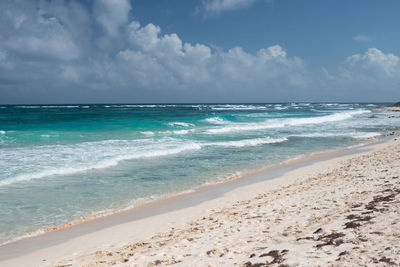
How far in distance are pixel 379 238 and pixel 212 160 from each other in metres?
10.6

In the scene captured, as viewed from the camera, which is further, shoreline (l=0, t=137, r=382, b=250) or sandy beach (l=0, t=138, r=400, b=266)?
shoreline (l=0, t=137, r=382, b=250)

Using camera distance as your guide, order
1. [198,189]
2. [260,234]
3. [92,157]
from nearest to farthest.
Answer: [260,234] < [198,189] < [92,157]

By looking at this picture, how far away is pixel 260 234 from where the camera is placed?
17.3 ft

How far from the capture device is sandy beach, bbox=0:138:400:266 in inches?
164

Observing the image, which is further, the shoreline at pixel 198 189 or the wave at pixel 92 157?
the wave at pixel 92 157

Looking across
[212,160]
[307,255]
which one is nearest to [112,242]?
[307,255]

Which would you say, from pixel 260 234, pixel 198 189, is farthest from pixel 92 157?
pixel 260 234

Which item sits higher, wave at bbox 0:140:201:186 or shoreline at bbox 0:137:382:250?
wave at bbox 0:140:201:186

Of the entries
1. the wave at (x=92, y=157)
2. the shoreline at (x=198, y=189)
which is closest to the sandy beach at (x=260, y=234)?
the shoreline at (x=198, y=189)

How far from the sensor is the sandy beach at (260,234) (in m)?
4.18

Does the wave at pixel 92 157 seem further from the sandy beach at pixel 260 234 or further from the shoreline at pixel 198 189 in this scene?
the sandy beach at pixel 260 234

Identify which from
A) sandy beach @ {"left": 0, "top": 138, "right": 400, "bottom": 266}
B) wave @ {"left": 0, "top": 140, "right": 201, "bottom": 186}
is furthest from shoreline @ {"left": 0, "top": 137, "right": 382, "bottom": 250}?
wave @ {"left": 0, "top": 140, "right": 201, "bottom": 186}

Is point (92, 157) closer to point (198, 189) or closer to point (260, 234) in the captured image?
point (198, 189)

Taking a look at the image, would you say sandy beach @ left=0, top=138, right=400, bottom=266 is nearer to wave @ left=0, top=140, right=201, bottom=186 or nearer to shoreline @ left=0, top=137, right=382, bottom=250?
shoreline @ left=0, top=137, right=382, bottom=250
